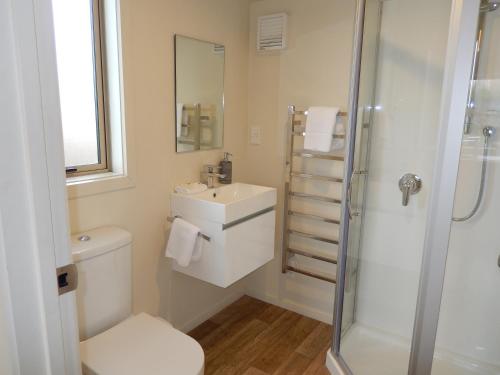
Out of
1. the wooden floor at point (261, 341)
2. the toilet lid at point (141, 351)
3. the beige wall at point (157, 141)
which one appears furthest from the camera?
the wooden floor at point (261, 341)

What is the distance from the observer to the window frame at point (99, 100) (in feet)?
6.00

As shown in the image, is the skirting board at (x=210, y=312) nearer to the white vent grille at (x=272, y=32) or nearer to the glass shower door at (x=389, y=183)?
the glass shower door at (x=389, y=183)

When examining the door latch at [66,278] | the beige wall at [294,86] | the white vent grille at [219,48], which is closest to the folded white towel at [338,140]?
the beige wall at [294,86]

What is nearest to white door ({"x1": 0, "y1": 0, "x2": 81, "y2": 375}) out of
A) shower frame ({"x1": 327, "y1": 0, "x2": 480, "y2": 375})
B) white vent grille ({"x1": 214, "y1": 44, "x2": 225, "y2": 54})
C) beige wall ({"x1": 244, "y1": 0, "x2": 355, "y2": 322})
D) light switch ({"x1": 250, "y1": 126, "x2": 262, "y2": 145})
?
shower frame ({"x1": 327, "y1": 0, "x2": 480, "y2": 375})

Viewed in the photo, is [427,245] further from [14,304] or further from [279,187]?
[279,187]

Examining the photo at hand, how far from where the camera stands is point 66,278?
763mm

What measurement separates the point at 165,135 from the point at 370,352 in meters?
1.69

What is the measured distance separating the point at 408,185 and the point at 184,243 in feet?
4.12

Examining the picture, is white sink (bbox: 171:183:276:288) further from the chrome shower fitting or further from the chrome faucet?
the chrome shower fitting

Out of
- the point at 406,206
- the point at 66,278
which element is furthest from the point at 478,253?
the point at 66,278

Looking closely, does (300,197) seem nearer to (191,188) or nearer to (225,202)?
(225,202)

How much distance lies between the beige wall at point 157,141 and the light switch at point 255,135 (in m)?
0.21

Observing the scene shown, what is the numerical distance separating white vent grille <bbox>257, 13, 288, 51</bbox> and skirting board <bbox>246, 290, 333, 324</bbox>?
1.81 metres

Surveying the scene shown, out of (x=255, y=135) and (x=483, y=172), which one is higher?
(x=255, y=135)
